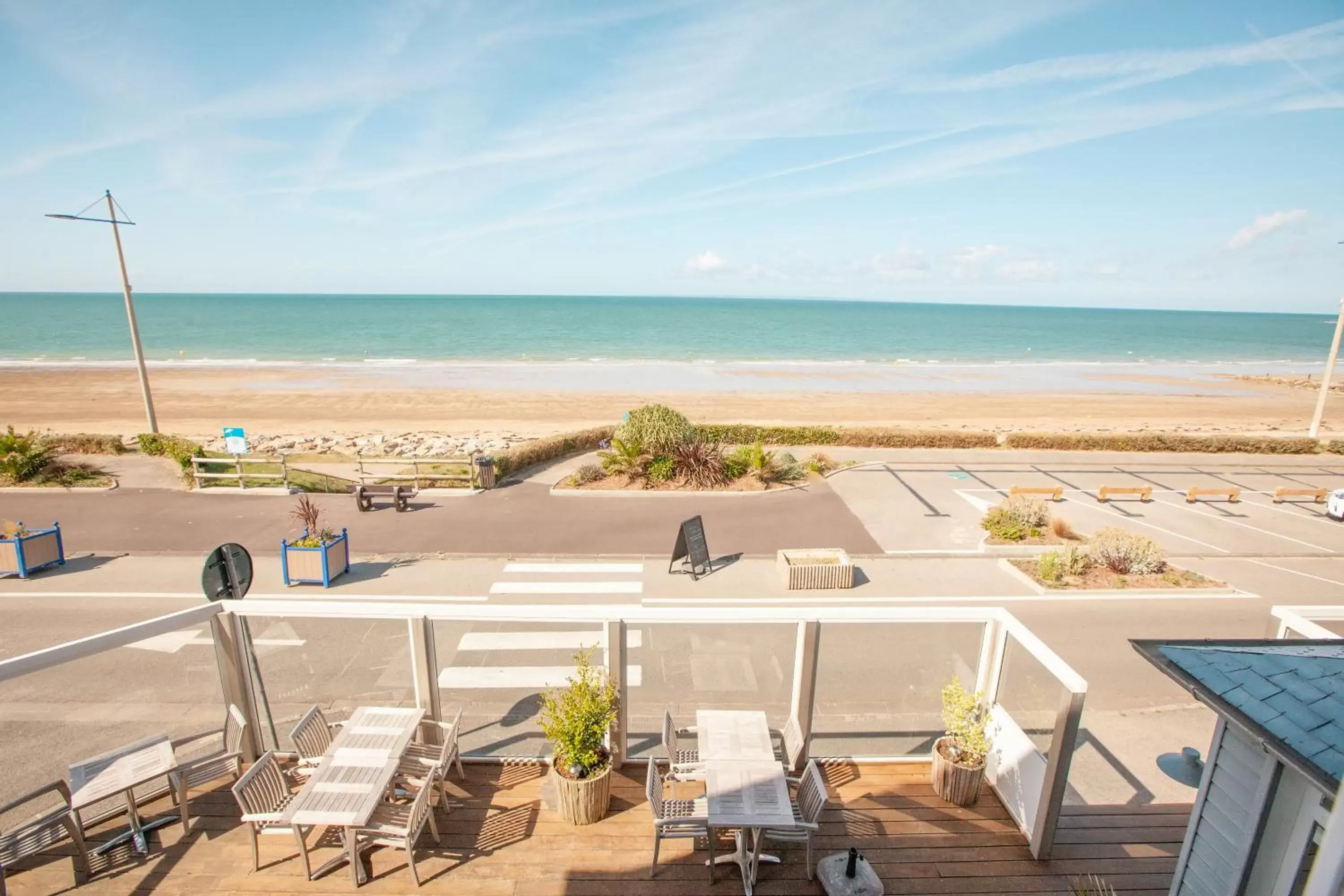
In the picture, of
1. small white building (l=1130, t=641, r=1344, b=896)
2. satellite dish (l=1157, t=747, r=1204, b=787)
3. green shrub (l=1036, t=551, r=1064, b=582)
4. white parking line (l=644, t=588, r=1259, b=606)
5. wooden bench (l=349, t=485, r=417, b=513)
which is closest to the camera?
small white building (l=1130, t=641, r=1344, b=896)

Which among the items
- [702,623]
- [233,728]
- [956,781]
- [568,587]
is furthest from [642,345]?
[956,781]

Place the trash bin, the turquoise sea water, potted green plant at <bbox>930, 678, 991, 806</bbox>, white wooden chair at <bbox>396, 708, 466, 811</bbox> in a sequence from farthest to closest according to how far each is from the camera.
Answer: the turquoise sea water → the trash bin → potted green plant at <bbox>930, 678, 991, 806</bbox> → white wooden chair at <bbox>396, 708, 466, 811</bbox>

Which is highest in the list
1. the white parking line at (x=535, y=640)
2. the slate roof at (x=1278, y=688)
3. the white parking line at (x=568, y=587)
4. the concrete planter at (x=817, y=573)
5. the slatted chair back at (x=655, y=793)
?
the slate roof at (x=1278, y=688)

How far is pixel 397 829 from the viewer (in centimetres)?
512

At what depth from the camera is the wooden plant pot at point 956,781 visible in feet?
19.8

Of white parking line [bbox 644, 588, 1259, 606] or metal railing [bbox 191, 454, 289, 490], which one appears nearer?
white parking line [bbox 644, 588, 1259, 606]

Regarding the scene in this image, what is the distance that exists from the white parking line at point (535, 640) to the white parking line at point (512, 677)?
0.51m

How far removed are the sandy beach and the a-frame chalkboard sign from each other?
16.0m

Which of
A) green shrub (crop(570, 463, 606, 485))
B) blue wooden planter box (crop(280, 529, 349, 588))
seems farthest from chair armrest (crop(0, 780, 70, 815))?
green shrub (crop(570, 463, 606, 485))

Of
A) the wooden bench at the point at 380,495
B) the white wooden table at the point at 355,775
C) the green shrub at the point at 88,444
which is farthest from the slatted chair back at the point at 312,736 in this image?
the green shrub at the point at 88,444

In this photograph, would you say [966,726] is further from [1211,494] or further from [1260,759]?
[1211,494]

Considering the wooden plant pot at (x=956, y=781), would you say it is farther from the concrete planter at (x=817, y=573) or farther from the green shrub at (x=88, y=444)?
the green shrub at (x=88, y=444)

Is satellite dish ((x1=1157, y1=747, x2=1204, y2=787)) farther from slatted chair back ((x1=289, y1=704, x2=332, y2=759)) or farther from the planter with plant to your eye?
the planter with plant

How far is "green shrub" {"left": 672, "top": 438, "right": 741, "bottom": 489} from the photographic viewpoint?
61.8 ft
